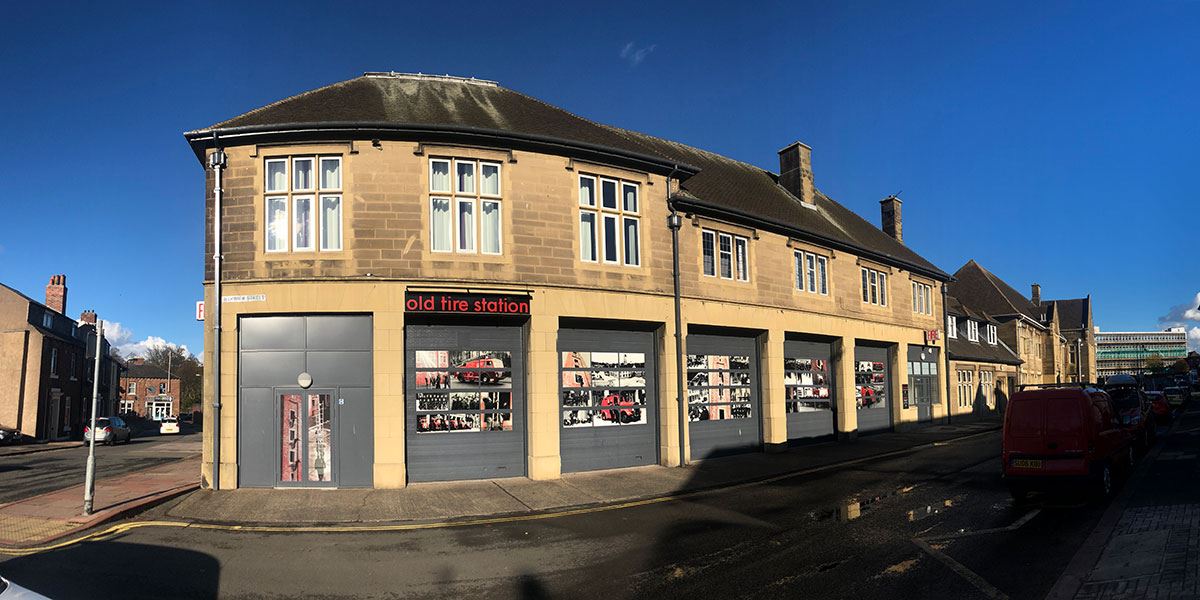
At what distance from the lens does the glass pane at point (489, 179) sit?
15406 millimetres

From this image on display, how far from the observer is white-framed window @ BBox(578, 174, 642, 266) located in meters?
16.6

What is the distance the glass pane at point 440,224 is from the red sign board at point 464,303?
1.20 m

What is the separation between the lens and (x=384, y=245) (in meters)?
14.4

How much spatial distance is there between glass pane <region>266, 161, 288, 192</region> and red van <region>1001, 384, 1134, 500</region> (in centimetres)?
1512

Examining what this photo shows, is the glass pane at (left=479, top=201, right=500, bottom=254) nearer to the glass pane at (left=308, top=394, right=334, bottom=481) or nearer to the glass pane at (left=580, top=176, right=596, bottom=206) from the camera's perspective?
the glass pane at (left=580, top=176, right=596, bottom=206)

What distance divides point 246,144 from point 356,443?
6.85 meters

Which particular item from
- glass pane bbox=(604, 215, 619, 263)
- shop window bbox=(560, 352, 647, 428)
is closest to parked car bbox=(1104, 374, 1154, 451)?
shop window bbox=(560, 352, 647, 428)

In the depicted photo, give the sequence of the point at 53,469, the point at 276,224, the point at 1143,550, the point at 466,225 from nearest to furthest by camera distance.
A: the point at 1143,550
the point at 276,224
the point at 466,225
the point at 53,469

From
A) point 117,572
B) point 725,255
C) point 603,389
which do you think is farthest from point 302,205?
point 725,255

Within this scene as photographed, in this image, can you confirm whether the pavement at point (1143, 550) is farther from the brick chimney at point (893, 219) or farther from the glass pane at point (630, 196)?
the brick chimney at point (893, 219)

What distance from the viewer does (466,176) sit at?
15.3 m

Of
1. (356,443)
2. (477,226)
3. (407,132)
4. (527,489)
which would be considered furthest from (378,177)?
(527,489)

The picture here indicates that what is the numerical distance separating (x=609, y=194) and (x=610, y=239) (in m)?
1.16

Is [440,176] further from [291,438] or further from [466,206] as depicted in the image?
[291,438]
